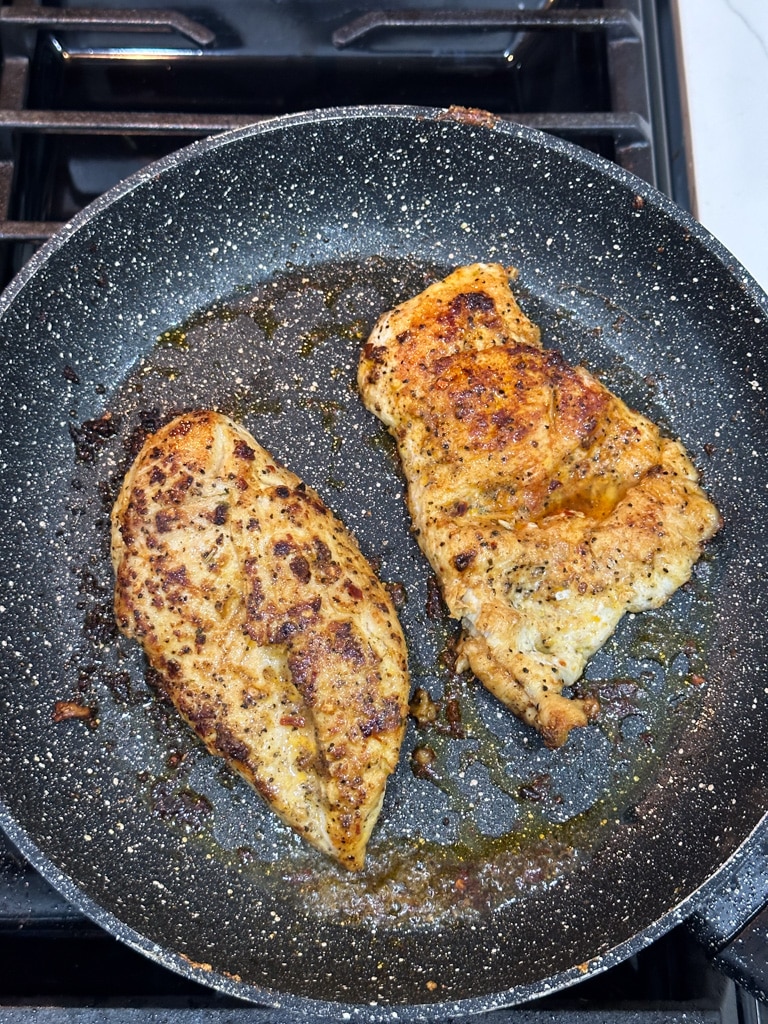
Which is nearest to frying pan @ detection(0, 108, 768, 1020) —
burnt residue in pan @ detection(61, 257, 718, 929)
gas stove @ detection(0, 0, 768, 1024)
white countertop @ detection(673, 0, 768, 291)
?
burnt residue in pan @ detection(61, 257, 718, 929)

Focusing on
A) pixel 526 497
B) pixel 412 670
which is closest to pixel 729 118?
pixel 526 497

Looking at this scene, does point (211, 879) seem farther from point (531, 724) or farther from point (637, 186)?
point (637, 186)

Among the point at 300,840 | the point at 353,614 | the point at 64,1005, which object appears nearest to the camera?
the point at 64,1005

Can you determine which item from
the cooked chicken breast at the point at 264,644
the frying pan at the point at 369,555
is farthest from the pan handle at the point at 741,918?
the cooked chicken breast at the point at 264,644

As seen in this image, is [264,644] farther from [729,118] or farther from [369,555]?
[729,118]

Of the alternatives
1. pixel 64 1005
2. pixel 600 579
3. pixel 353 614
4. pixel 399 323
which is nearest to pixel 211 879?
pixel 64 1005

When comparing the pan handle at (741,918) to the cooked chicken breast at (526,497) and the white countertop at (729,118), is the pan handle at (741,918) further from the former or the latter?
the white countertop at (729,118)
